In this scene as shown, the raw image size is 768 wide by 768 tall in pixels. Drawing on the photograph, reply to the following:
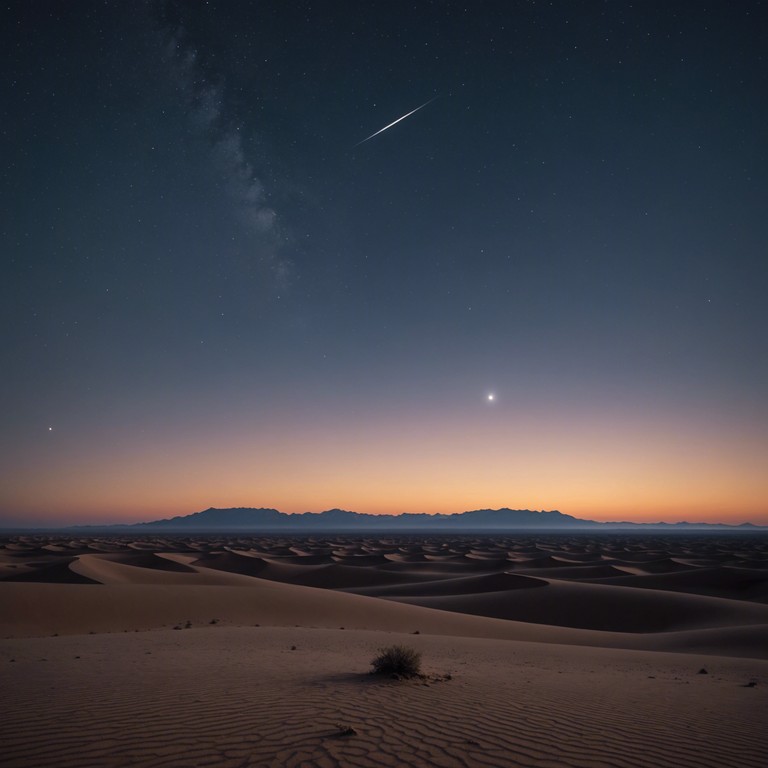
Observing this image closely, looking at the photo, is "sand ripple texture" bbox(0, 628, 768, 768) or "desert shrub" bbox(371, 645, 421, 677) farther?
"desert shrub" bbox(371, 645, 421, 677)

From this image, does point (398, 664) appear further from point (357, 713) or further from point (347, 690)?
point (357, 713)

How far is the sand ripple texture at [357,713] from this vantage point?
5.38 meters

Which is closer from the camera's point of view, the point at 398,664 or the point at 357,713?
the point at 357,713

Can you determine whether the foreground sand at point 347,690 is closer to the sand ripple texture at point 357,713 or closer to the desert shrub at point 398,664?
the sand ripple texture at point 357,713

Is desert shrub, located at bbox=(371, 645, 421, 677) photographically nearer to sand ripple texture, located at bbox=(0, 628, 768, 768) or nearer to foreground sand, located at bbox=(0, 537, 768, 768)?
foreground sand, located at bbox=(0, 537, 768, 768)

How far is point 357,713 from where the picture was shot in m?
6.51

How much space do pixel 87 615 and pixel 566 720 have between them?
65.8 ft

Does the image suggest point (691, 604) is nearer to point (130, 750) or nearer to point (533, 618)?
point (533, 618)

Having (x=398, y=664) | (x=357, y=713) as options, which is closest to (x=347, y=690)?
(x=357, y=713)

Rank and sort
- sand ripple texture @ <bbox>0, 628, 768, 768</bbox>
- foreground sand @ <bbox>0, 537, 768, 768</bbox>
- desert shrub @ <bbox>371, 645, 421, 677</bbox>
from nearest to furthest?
sand ripple texture @ <bbox>0, 628, 768, 768</bbox> < foreground sand @ <bbox>0, 537, 768, 768</bbox> < desert shrub @ <bbox>371, 645, 421, 677</bbox>

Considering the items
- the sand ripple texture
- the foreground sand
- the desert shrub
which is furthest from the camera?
the desert shrub

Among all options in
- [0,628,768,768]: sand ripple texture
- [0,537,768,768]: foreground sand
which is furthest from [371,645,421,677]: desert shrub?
[0,628,768,768]: sand ripple texture

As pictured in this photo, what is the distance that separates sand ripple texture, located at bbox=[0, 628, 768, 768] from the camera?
5375 millimetres

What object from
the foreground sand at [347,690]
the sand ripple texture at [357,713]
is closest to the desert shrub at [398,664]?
the foreground sand at [347,690]
